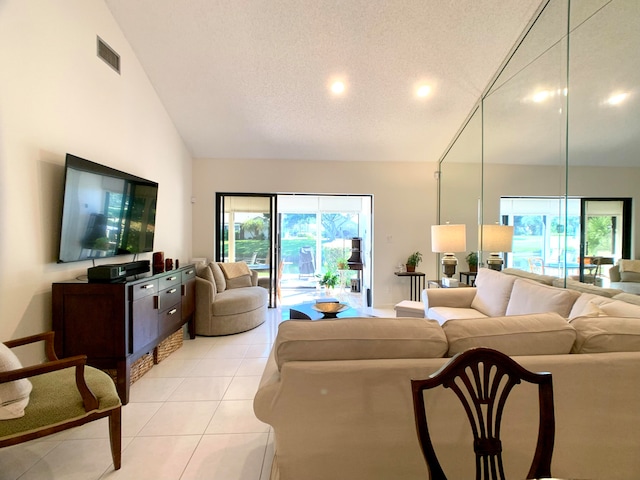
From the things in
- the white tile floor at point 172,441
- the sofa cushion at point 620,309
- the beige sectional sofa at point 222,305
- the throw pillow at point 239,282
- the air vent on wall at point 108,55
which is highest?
the air vent on wall at point 108,55

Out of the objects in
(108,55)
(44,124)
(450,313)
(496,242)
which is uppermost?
(108,55)

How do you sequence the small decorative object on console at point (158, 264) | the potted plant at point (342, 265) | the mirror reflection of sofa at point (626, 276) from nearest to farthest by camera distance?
the mirror reflection of sofa at point (626, 276)
the small decorative object on console at point (158, 264)
the potted plant at point (342, 265)

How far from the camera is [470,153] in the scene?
Answer: 160 inches

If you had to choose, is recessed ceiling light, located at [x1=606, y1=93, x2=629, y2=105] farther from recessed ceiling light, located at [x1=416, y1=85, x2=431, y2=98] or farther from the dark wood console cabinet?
the dark wood console cabinet

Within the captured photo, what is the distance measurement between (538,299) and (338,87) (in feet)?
9.99

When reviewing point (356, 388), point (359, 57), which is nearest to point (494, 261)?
point (359, 57)

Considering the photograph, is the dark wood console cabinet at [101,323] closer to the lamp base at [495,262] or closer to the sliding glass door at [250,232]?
the sliding glass door at [250,232]

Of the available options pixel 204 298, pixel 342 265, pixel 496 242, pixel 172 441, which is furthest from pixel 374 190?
pixel 172 441

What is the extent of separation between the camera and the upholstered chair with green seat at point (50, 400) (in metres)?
1.30

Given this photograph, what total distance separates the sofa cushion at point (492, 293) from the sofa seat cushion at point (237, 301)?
2.81 meters

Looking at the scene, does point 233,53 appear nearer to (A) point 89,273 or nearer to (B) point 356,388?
(A) point 89,273

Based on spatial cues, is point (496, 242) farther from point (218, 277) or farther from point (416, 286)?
point (218, 277)

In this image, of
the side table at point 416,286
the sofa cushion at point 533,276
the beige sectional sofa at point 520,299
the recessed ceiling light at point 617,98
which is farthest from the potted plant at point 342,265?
the recessed ceiling light at point 617,98

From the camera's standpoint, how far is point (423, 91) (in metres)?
3.52
